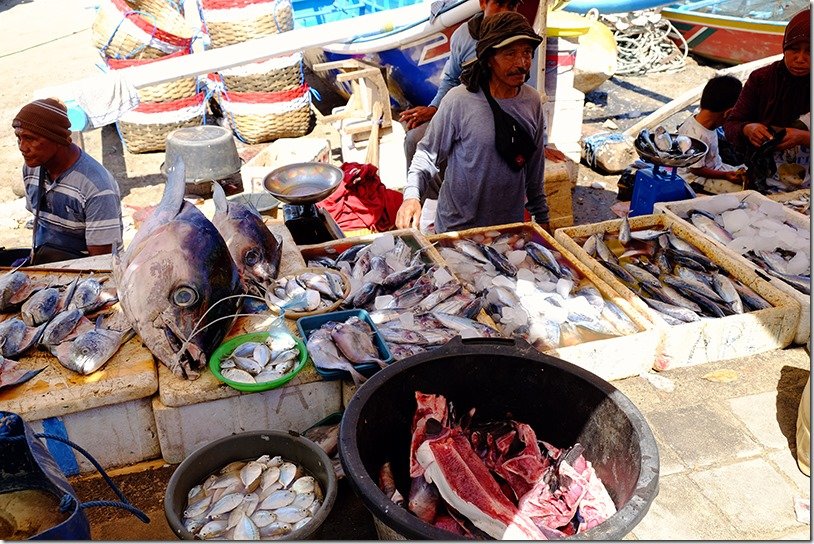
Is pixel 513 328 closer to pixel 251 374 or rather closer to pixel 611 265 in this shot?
pixel 611 265

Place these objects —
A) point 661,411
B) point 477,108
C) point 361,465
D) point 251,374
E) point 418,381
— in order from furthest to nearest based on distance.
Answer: point 477,108 → point 661,411 → point 251,374 → point 418,381 → point 361,465

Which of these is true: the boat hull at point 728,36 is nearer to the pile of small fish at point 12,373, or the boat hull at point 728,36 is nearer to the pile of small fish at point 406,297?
the pile of small fish at point 406,297

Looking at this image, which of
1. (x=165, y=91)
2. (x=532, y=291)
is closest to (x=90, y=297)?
(x=532, y=291)

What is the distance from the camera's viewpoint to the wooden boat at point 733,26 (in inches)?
491

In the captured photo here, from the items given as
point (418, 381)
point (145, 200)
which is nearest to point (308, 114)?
point (145, 200)

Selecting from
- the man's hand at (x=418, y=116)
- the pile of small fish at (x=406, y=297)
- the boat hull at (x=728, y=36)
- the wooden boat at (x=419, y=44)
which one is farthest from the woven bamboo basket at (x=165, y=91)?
the boat hull at (x=728, y=36)

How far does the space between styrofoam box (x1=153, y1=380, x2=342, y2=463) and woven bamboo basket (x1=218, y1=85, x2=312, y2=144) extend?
24.8 ft

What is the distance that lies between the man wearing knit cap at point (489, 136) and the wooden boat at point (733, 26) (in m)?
10.5

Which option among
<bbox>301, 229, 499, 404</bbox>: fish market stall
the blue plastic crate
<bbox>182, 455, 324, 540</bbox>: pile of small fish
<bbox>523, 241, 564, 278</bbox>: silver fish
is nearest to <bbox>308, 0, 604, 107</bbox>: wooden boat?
<bbox>523, 241, 564, 278</bbox>: silver fish

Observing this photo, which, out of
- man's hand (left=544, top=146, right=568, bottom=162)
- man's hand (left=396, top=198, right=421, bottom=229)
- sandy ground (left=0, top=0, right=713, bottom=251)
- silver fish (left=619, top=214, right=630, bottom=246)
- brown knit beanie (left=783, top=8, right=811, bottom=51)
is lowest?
sandy ground (left=0, top=0, right=713, bottom=251)

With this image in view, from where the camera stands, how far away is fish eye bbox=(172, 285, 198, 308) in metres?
2.96

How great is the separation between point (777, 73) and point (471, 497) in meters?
5.06

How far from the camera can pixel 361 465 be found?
214cm

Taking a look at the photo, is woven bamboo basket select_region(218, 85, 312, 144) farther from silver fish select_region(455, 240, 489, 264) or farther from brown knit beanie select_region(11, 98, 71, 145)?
silver fish select_region(455, 240, 489, 264)
